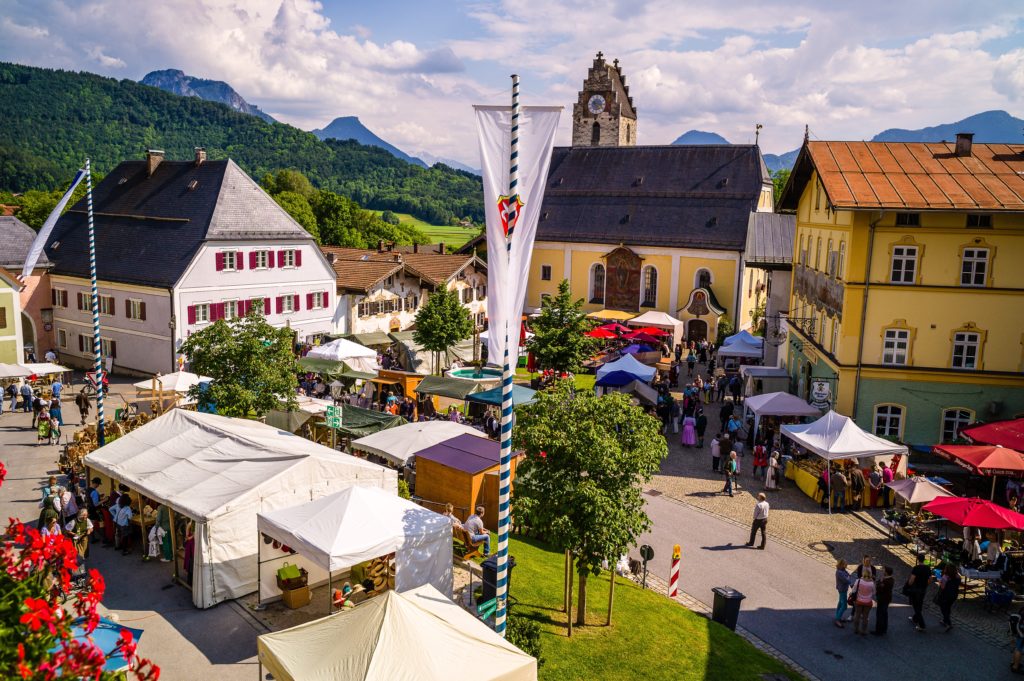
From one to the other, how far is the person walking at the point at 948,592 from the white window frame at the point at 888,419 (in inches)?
442

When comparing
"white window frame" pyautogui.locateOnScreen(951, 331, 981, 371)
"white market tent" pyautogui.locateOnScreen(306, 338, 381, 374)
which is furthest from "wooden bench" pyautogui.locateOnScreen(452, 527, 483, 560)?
"white window frame" pyautogui.locateOnScreen(951, 331, 981, 371)

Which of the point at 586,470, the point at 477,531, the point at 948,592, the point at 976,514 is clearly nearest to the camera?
the point at 586,470

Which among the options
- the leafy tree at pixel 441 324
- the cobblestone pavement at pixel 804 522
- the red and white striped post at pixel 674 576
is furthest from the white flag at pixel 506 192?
the leafy tree at pixel 441 324

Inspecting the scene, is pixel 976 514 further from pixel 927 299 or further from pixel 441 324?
pixel 441 324

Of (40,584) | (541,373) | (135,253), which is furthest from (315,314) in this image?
(40,584)

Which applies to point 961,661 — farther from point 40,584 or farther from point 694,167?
point 694,167

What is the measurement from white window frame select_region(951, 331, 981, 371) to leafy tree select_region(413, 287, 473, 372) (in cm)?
2063

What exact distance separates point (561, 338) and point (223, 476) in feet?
65.3

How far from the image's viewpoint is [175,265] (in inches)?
1437

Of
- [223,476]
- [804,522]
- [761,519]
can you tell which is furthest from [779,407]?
[223,476]

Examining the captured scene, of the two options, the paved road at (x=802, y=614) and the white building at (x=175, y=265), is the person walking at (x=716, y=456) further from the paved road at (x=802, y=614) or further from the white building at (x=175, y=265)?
the white building at (x=175, y=265)

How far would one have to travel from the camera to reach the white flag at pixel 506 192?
398 inches

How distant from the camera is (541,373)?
35156mm

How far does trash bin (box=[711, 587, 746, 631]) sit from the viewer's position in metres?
15.0
